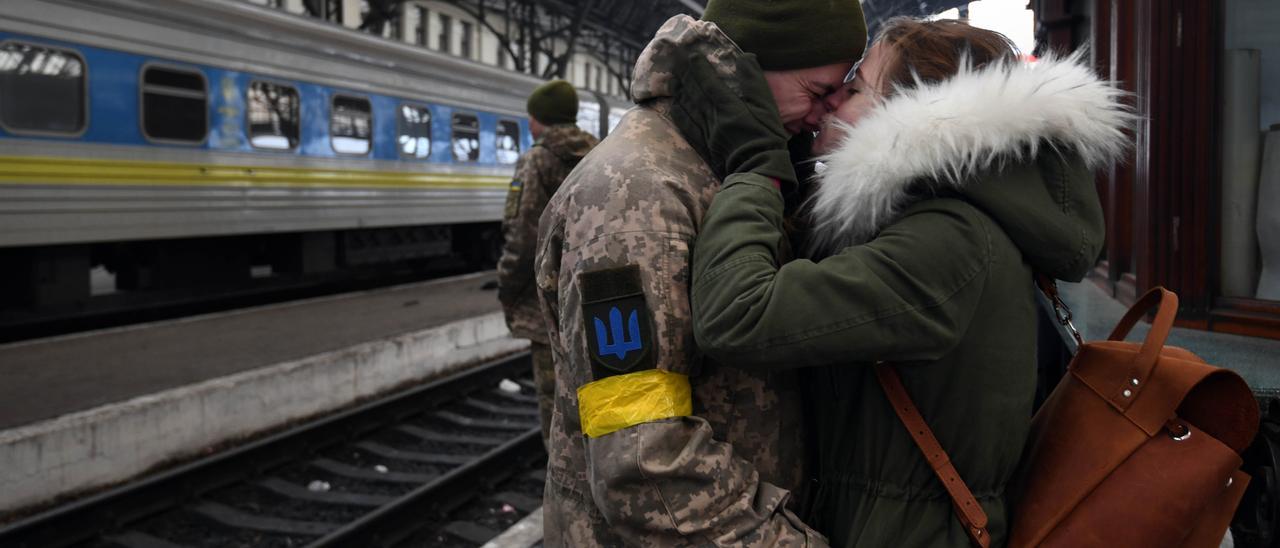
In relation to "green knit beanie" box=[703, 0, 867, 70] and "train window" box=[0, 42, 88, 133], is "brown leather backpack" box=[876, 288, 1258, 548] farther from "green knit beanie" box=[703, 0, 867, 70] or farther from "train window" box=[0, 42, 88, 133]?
"train window" box=[0, 42, 88, 133]

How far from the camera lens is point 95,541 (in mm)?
4316

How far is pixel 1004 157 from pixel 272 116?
10.5 meters

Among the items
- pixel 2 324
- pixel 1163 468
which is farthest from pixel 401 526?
pixel 2 324

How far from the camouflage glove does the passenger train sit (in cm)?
860

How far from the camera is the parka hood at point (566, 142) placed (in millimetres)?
4250

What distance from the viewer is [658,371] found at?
57.1 inches

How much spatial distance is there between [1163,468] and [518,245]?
3114 mm

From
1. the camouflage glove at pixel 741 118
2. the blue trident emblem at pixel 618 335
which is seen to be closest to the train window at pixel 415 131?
the camouflage glove at pixel 741 118

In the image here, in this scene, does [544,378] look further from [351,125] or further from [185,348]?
[351,125]

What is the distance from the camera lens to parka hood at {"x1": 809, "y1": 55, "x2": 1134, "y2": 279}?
139cm

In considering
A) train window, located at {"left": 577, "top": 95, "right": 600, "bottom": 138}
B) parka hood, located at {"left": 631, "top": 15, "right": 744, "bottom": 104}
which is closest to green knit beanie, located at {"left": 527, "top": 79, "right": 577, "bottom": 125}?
parka hood, located at {"left": 631, "top": 15, "right": 744, "bottom": 104}

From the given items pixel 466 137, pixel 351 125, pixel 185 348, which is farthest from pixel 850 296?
pixel 466 137

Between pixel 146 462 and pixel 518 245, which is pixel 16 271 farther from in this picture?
pixel 518 245

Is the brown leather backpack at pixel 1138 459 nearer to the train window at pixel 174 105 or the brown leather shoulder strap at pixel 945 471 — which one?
the brown leather shoulder strap at pixel 945 471
